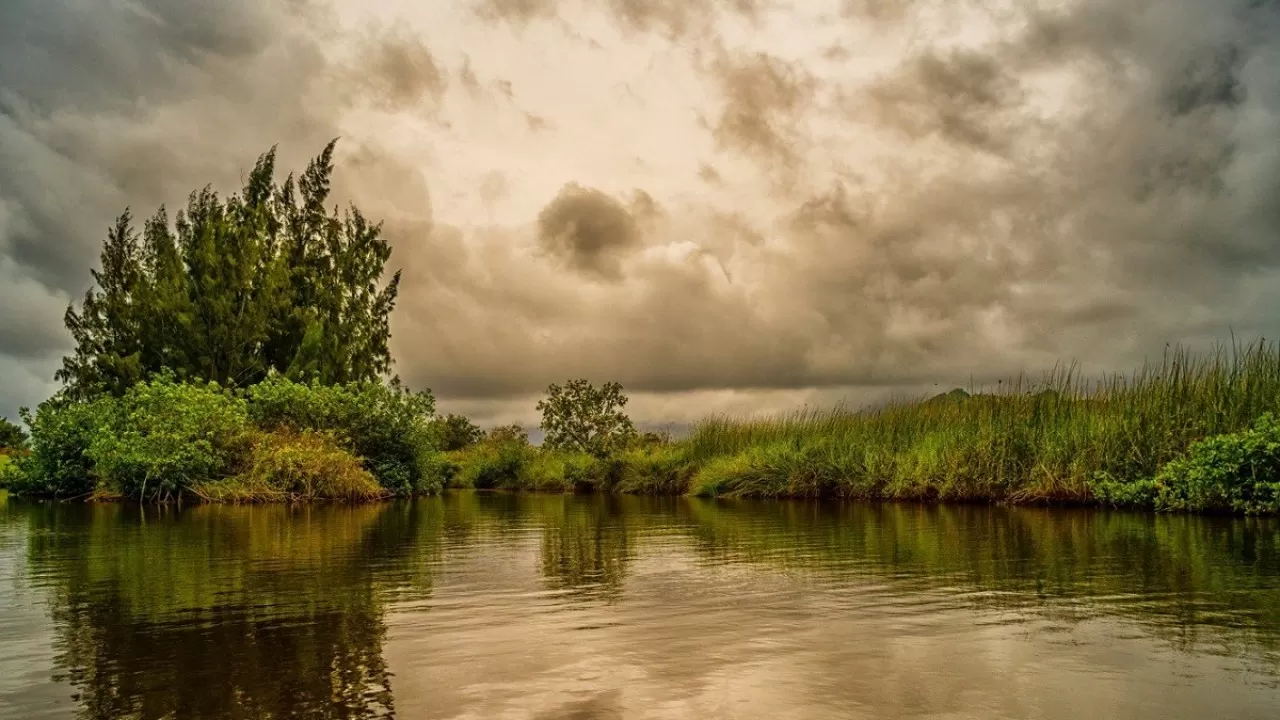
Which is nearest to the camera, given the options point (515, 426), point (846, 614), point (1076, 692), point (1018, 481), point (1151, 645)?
point (1076, 692)

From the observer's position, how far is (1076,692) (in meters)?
3.25

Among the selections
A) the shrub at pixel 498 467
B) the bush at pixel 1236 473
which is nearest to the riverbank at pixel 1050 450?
the bush at pixel 1236 473

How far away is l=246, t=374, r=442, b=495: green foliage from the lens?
23781 millimetres

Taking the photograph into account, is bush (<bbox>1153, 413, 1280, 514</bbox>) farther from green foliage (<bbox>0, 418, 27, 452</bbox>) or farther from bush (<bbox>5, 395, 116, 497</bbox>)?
green foliage (<bbox>0, 418, 27, 452</bbox>)

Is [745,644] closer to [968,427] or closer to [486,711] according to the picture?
[486,711]

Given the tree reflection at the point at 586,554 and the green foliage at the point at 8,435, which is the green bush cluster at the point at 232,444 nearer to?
the tree reflection at the point at 586,554

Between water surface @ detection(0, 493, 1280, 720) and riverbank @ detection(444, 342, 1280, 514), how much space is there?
4020mm

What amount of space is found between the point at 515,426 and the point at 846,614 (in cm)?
4538

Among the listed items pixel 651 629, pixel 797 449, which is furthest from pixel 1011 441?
pixel 651 629

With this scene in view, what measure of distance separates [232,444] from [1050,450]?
17.9 m

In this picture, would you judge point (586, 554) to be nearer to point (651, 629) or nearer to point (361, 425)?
point (651, 629)

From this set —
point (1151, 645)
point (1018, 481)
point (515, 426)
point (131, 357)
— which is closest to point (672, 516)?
point (1018, 481)

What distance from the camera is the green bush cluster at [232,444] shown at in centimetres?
2058

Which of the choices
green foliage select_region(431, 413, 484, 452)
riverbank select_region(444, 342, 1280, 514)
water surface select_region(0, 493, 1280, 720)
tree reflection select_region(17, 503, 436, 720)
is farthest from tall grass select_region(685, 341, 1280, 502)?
green foliage select_region(431, 413, 484, 452)
